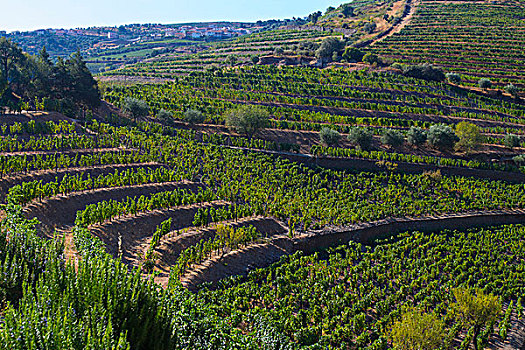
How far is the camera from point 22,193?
A: 102 ft

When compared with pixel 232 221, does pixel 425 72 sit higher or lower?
higher

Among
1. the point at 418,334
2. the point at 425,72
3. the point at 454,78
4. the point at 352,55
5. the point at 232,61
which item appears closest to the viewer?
the point at 418,334

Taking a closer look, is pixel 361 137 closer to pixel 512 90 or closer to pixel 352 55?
pixel 512 90

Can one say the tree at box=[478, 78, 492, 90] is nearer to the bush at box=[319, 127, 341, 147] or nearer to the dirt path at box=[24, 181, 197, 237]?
the bush at box=[319, 127, 341, 147]

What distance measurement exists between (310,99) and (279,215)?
128 feet

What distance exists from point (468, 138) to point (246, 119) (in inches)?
1264

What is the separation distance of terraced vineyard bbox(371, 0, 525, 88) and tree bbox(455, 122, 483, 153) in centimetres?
2938

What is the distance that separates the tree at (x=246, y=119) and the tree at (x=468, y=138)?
2821 cm

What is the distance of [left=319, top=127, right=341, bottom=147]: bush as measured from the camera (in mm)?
58625

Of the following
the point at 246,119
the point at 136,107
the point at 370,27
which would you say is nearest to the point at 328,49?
the point at 370,27

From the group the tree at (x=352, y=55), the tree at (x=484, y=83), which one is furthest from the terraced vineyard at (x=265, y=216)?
the tree at (x=352, y=55)

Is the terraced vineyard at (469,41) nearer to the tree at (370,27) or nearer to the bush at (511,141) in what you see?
the tree at (370,27)

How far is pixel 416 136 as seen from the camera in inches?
2399

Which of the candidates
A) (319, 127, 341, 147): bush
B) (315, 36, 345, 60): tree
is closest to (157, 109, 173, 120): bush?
(319, 127, 341, 147): bush
